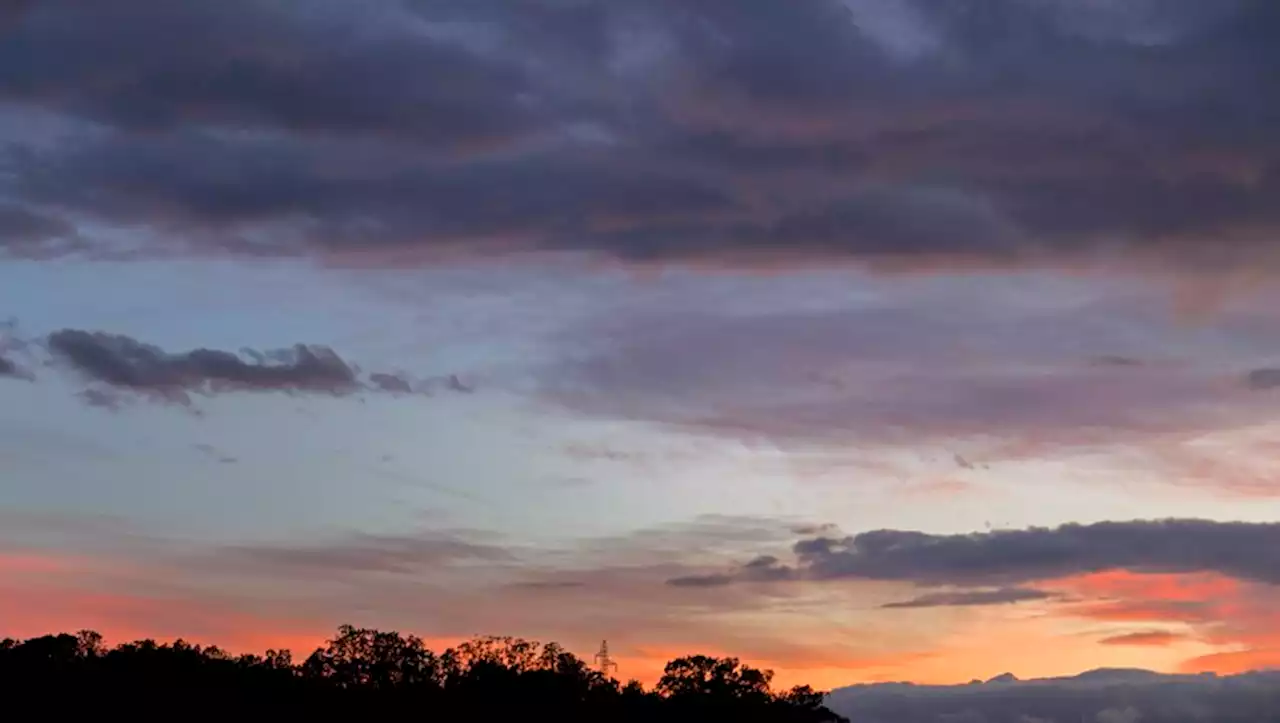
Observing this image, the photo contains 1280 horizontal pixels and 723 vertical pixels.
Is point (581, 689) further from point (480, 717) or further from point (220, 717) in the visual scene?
point (220, 717)

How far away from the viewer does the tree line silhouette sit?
160 meters

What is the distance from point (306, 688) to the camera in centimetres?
17725

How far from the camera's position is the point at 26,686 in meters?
156

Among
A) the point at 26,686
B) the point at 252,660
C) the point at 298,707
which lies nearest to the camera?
the point at 26,686

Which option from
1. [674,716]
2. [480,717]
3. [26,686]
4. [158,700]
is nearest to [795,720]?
[674,716]

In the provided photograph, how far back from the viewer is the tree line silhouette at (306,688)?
15962cm

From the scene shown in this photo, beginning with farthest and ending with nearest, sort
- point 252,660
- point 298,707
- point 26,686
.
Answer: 1. point 252,660
2. point 298,707
3. point 26,686

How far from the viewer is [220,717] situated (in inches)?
6417

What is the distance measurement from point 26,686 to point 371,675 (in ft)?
157

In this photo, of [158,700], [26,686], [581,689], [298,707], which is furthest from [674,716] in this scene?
[26,686]

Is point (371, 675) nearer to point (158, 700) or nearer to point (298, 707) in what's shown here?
point (298, 707)

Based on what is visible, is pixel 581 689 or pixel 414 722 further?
pixel 581 689

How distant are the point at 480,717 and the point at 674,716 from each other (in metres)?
28.0

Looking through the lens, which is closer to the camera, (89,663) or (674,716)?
(89,663)
